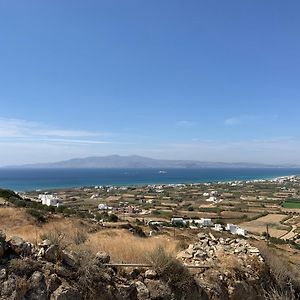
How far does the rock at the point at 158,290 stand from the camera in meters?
8.56

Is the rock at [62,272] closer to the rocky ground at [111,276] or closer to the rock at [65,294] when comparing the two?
the rocky ground at [111,276]

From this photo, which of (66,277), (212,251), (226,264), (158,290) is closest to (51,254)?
(66,277)

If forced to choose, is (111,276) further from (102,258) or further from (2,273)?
(2,273)

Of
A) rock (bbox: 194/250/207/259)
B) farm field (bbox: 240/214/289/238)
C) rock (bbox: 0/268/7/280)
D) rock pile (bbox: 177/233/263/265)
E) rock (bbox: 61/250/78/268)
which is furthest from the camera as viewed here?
farm field (bbox: 240/214/289/238)

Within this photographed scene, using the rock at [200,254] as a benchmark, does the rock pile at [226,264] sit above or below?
below

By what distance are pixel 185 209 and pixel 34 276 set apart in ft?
298

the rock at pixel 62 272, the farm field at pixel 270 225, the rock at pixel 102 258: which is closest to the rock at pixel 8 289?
the rock at pixel 62 272

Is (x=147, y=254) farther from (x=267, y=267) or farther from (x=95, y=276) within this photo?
(x=267, y=267)

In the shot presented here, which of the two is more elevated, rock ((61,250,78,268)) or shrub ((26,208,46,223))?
rock ((61,250,78,268))

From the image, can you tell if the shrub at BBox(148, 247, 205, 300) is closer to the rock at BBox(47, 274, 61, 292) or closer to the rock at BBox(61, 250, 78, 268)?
the rock at BBox(61, 250, 78, 268)

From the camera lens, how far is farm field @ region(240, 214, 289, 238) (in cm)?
6125

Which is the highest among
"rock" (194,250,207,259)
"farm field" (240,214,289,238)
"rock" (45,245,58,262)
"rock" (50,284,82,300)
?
"rock" (45,245,58,262)

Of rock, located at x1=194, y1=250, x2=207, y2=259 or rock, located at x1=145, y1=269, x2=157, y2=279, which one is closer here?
rock, located at x1=145, y1=269, x2=157, y2=279

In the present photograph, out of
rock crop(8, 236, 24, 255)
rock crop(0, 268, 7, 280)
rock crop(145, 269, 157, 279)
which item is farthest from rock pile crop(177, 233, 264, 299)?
rock crop(0, 268, 7, 280)
